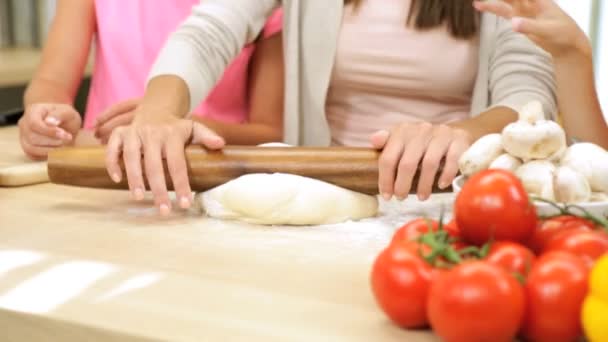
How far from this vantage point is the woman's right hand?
3.65 feet

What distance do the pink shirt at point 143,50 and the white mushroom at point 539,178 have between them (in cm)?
98

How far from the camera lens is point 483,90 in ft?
4.83

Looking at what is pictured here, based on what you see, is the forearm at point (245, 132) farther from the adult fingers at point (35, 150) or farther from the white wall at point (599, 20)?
the white wall at point (599, 20)

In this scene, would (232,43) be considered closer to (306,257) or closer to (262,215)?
(262,215)

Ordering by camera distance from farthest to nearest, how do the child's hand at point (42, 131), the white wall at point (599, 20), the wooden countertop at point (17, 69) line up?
1. the white wall at point (599, 20)
2. the wooden countertop at point (17, 69)
3. the child's hand at point (42, 131)

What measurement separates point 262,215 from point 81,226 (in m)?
0.24

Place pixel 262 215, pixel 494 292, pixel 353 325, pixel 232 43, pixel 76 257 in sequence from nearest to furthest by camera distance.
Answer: pixel 494 292 < pixel 353 325 < pixel 76 257 < pixel 262 215 < pixel 232 43

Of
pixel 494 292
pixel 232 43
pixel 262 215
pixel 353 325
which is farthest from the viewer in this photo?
pixel 232 43

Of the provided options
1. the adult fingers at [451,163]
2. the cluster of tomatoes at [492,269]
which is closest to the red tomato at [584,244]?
the cluster of tomatoes at [492,269]

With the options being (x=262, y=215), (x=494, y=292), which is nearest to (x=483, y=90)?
(x=262, y=215)

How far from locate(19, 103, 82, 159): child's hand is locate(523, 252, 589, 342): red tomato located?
1.03m

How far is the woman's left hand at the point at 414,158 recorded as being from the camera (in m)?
1.08

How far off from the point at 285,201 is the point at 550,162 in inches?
13.6

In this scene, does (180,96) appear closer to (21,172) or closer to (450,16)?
(21,172)
